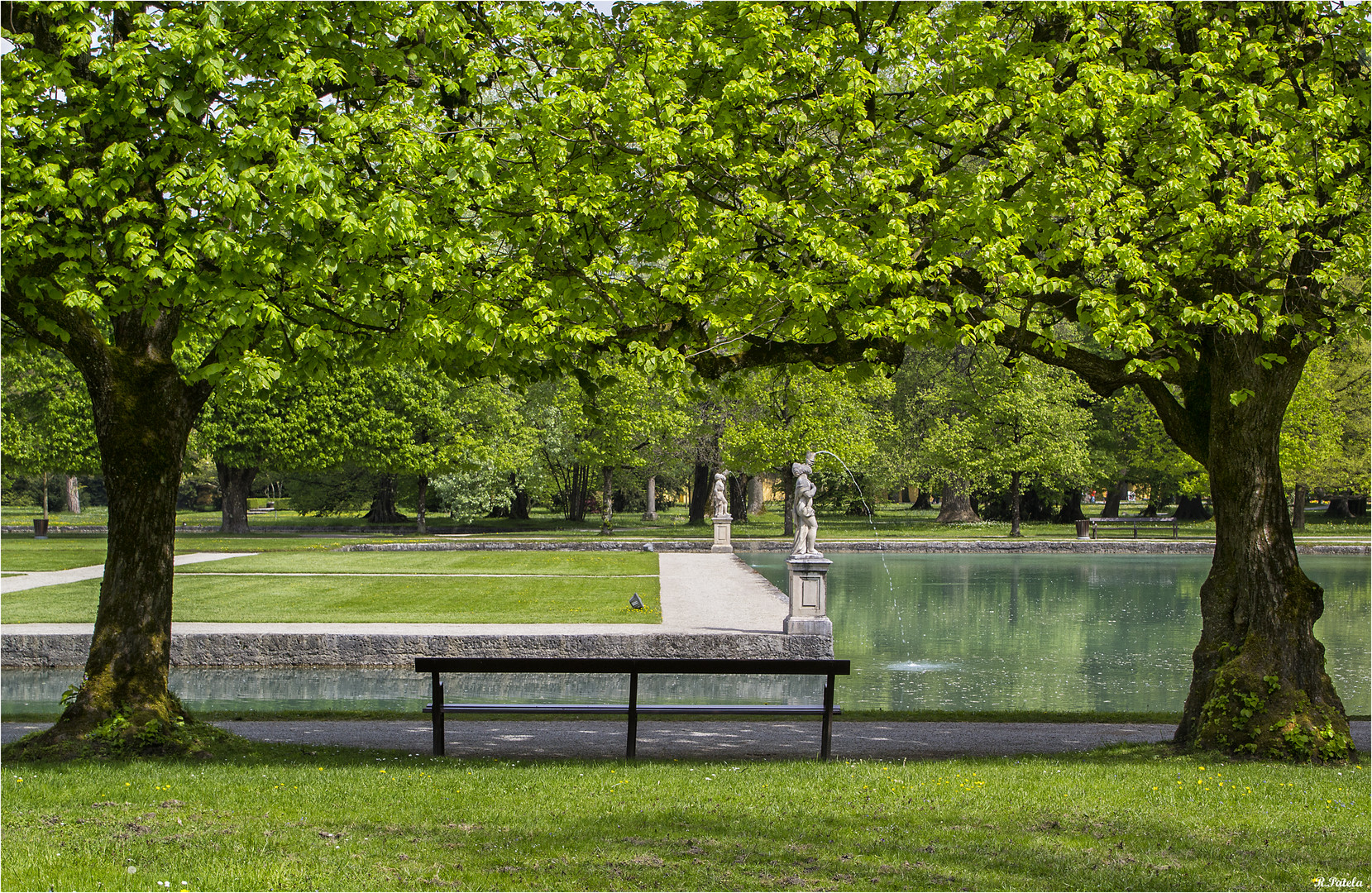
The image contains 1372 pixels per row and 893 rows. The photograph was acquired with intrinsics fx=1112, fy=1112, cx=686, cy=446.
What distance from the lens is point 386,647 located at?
1534cm

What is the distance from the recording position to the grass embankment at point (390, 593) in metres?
17.6

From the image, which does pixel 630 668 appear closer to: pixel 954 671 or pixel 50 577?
pixel 954 671

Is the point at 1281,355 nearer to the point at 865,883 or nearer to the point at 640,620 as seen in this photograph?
the point at 865,883

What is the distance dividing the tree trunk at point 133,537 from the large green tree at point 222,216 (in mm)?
19

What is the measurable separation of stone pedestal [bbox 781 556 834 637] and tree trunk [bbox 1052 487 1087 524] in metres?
42.9

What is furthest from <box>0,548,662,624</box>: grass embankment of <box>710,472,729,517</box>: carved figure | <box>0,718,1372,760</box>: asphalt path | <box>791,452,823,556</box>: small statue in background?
<box>710,472,729,517</box>: carved figure

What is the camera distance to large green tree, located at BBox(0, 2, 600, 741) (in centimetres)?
746

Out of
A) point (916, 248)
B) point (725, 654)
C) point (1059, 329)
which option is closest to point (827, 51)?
point (916, 248)

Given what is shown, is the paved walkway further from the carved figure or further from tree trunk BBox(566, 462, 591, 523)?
tree trunk BBox(566, 462, 591, 523)

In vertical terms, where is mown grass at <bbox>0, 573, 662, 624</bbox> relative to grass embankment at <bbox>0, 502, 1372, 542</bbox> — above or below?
above

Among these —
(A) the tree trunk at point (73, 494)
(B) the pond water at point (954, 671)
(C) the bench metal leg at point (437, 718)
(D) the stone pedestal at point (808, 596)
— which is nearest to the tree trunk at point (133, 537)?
(C) the bench metal leg at point (437, 718)

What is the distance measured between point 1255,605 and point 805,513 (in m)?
8.93

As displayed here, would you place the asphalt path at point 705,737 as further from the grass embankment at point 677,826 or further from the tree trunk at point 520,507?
the tree trunk at point 520,507

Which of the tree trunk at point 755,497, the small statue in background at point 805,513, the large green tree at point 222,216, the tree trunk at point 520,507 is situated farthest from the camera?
the tree trunk at point 755,497
